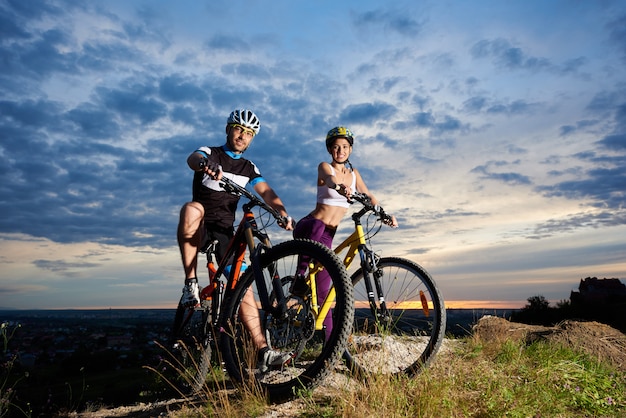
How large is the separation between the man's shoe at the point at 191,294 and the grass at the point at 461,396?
1.03 m


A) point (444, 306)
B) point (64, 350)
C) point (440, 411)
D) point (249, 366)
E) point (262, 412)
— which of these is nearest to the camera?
point (440, 411)

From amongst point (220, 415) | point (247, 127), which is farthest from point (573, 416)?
point (247, 127)

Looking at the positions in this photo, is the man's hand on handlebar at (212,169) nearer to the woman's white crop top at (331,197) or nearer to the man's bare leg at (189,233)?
the man's bare leg at (189,233)

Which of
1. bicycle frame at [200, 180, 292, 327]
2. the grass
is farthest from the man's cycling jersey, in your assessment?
the grass

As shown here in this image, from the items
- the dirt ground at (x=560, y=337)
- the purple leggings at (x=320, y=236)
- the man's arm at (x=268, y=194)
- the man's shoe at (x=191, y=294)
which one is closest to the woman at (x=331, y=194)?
the purple leggings at (x=320, y=236)

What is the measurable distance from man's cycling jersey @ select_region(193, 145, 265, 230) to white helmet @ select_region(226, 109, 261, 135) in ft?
1.14

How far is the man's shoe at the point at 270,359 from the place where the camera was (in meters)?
4.33

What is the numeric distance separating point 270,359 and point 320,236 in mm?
1586

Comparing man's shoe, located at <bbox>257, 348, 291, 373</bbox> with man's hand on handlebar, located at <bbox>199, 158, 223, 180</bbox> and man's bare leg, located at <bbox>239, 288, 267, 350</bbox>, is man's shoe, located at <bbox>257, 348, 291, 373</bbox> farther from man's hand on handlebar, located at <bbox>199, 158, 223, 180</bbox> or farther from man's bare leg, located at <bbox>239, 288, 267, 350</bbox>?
man's hand on handlebar, located at <bbox>199, 158, 223, 180</bbox>

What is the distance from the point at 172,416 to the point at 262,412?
1.03m

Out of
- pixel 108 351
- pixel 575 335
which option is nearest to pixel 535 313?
pixel 575 335

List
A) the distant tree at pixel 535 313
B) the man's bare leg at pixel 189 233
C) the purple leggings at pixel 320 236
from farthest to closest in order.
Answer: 1. the distant tree at pixel 535 313
2. the man's bare leg at pixel 189 233
3. the purple leggings at pixel 320 236

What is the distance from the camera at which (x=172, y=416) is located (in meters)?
4.54

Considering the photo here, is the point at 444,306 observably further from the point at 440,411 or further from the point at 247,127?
the point at 247,127
